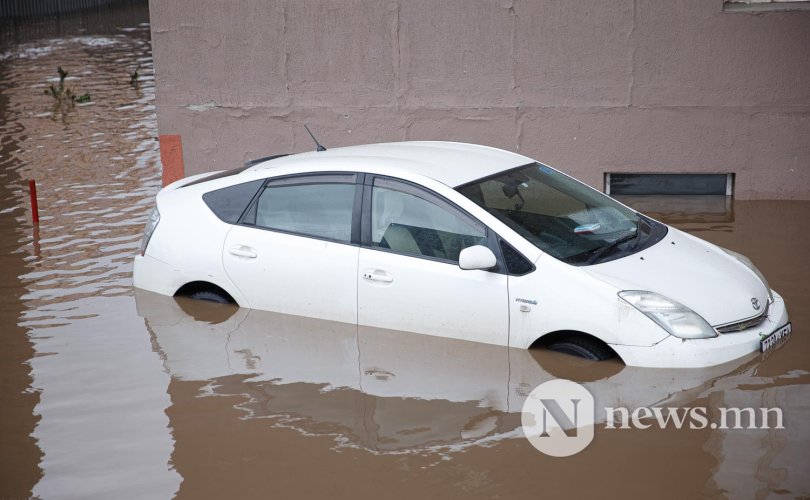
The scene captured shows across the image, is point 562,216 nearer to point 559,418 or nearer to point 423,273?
point 423,273

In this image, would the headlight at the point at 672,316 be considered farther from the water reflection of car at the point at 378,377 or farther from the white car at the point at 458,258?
the water reflection of car at the point at 378,377

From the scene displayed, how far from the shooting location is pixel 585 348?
638 centimetres

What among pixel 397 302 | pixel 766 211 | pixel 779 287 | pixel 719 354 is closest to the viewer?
pixel 719 354

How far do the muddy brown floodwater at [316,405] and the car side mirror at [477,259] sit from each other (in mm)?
617

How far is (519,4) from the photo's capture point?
11336mm

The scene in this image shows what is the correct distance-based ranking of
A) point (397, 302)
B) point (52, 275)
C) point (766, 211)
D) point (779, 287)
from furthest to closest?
point (766, 211), point (52, 275), point (779, 287), point (397, 302)

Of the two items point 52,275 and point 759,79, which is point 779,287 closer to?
point 759,79

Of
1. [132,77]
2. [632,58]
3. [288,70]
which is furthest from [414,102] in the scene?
[132,77]

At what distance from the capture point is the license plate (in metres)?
6.34

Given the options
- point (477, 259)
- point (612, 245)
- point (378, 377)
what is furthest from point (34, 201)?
point (612, 245)

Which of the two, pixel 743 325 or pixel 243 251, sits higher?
pixel 243 251

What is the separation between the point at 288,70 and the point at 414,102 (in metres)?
1.55

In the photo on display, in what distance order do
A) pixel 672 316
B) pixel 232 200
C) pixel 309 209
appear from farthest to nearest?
pixel 232 200 → pixel 309 209 → pixel 672 316

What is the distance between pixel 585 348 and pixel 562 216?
1093 mm
